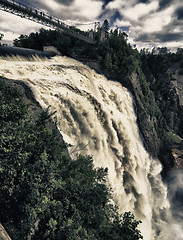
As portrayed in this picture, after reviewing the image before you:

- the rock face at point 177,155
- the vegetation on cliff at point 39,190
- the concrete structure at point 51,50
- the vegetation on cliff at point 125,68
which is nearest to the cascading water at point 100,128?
the vegetation on cliff at point 39,190

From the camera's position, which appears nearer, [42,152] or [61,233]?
[61,233]

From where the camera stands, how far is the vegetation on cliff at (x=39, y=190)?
275 inches

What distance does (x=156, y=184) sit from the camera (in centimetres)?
2678

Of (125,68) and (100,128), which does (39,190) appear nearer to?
(100,128)

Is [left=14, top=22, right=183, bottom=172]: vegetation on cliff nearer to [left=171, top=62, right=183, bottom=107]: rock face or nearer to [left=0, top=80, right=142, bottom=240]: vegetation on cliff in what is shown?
[left=171, top=62, right=183, bottom=107]: rock face

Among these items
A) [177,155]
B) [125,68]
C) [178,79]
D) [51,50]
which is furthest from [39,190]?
[178,79]

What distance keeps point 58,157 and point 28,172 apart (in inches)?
80.2

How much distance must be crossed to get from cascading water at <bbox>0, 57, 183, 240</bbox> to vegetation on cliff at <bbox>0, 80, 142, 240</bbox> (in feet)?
12.9

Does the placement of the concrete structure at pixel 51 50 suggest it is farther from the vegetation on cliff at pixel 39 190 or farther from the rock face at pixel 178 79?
the rock face at pixel 178 79

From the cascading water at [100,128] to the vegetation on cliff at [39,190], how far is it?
3927mm

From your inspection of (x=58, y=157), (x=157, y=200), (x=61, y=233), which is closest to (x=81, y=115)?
(x=58, y=157)

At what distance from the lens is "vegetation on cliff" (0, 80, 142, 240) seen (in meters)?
7.00

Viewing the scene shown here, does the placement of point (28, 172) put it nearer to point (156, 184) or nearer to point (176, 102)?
point (156, 184)

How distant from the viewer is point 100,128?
657 inches
